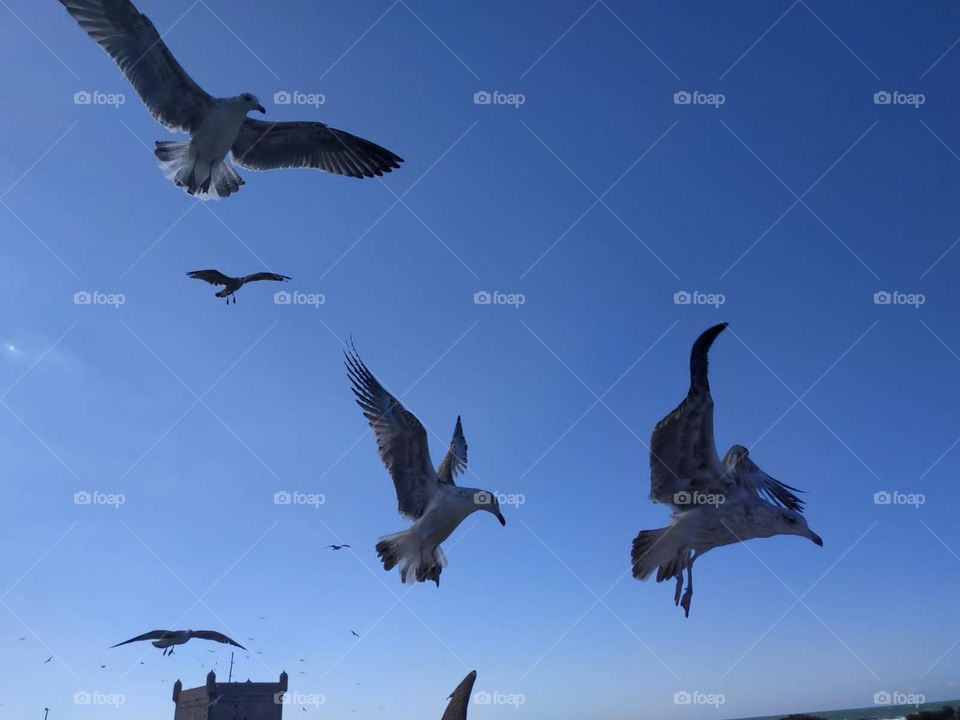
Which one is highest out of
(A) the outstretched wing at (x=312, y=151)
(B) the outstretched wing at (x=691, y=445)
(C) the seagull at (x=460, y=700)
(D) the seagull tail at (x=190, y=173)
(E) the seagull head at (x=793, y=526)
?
(A) the outstretched wing at (x=312, y=151)

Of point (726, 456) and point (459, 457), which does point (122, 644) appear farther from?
point (726, 456)

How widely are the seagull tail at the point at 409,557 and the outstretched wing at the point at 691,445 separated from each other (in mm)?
3509

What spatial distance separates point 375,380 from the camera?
12.8 meters

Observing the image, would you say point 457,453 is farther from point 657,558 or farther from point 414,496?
point 657,558

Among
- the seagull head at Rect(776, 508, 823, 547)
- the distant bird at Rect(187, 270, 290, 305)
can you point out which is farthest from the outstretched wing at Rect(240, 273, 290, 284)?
the seagull head at Rect(776, 508, 823, 547)

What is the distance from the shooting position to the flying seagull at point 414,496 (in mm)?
11414

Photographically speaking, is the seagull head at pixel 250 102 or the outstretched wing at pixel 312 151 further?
the outstretched wing at pixel 312 151

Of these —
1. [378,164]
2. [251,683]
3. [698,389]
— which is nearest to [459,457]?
[378,164]

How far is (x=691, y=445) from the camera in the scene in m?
10.1

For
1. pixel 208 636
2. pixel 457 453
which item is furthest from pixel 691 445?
pixel 208 636

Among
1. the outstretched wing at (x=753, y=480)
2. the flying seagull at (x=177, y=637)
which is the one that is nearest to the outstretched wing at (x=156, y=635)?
the flying seagull at (x=177, y=637)

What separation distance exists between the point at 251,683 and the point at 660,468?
5948cm

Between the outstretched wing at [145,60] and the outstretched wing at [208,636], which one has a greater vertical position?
the outstretched wing at [145,60]

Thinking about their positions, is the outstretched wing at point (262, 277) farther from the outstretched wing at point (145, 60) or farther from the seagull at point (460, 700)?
the seagull at point (460, 700)
